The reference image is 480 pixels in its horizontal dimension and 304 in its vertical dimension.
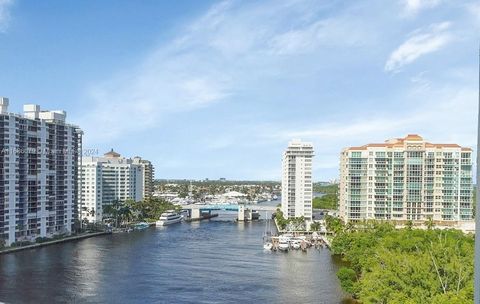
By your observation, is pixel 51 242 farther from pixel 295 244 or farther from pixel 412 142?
pixel 412 142

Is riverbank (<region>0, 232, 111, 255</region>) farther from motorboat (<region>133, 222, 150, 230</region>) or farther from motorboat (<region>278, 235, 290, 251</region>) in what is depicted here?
motorboat (<region>278, 235, 290, 251</region>)

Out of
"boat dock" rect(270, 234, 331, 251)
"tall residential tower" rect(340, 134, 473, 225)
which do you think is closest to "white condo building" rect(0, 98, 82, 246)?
"boat dock" rect(270, 234, 331, 251)

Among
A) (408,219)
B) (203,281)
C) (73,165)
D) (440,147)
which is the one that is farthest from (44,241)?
(440,147)

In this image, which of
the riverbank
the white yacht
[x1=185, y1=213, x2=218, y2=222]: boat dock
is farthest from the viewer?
[x1=185, y1=213, x2=218, y2=222]: boat dock

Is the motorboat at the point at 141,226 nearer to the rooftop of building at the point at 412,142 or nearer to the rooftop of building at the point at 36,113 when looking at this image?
the rooftop of building at the point at 36,113

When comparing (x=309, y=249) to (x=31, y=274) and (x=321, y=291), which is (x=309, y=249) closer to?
(x=321, y=291)
